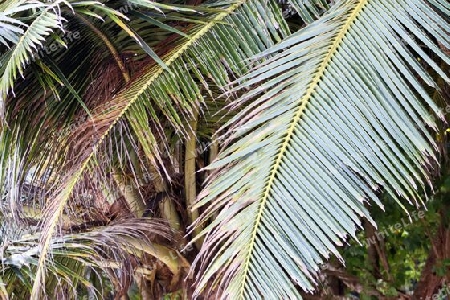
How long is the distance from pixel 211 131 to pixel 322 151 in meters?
0.56

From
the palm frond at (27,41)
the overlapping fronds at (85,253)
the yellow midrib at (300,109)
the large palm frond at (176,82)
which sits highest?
the palm frond at (27,41)

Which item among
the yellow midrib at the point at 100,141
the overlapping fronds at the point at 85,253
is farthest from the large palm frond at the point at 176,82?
the overlapping fronds at the point at 85,253

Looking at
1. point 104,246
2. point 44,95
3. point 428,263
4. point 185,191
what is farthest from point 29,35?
point 428,263

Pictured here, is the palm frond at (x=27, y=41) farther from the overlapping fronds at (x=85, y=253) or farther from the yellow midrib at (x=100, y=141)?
the overlapping fronds at (x=85, y=253)

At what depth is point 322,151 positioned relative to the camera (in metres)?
0.81

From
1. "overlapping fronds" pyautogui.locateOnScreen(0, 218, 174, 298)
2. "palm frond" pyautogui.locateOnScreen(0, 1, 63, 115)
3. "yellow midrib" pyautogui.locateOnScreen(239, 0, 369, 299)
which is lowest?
"overlapping fronds" pyautogui.locateOnScreen(0, 218, 174, 298)

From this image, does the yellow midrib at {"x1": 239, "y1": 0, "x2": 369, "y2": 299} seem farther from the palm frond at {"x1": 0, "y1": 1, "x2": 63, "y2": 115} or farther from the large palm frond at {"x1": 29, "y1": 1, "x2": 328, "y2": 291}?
the palm frond at {"x1": 0, "y1": 1, "x2": 63, "y2": 115}

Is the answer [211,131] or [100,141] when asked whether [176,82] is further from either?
[211,131]

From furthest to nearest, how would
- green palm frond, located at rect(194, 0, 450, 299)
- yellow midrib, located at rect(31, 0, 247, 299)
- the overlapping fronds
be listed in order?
the overlapping fronds
yellow midrib, located at rect(31, 0, 247, 299)
green palm frond, located at rect(194, 0, 450, 299)

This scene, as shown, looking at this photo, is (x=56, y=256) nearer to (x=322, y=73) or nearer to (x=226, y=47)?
(x=226, y=47)

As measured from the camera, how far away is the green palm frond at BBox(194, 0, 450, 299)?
0.80 m

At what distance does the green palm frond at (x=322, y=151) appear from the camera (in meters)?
0.80

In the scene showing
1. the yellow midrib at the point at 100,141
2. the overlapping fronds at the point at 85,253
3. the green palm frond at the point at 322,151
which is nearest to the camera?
the green palm frond at the point at 322,151

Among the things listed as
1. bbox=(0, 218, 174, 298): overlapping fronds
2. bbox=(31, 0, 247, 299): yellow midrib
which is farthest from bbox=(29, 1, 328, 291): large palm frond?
bbox=(0, 218, 174, 298): overlapping fronds
